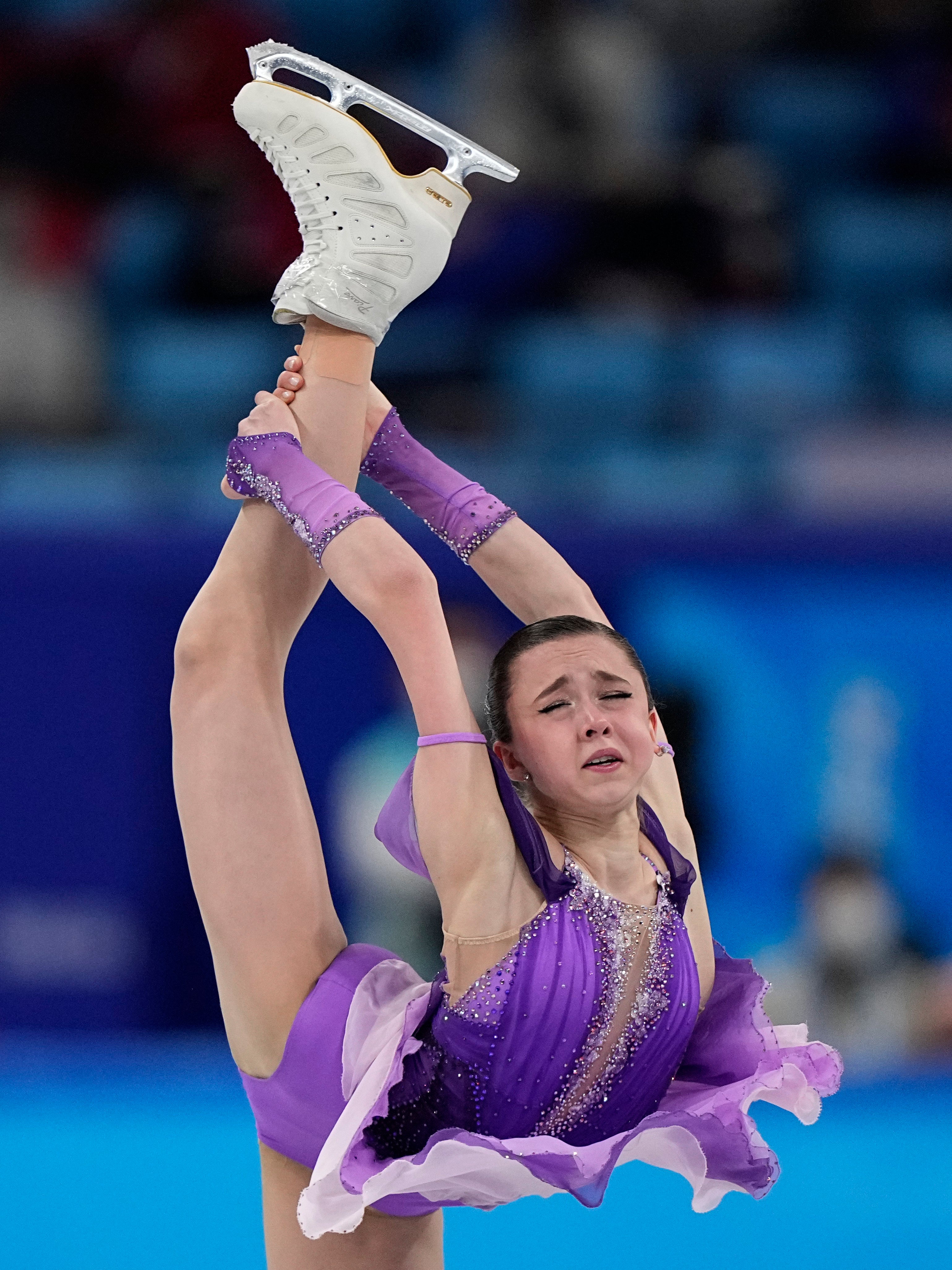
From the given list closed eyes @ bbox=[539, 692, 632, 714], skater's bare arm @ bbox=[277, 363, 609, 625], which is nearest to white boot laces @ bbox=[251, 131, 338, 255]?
skater's bare arm @ bbox=[277, 363, 609, 625]

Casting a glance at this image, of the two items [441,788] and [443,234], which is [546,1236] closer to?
[441,788]

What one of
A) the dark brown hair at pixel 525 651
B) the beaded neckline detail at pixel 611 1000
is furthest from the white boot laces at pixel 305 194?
the beaded neckline detail at pixel 611 1000

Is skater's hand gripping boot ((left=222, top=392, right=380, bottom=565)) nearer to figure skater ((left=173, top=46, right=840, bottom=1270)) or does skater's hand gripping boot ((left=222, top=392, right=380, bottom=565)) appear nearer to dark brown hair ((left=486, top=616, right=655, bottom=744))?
figure skater ((left=173, top=46, right=840, bottom=1270))

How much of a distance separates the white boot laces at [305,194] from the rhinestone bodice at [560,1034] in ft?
3.27

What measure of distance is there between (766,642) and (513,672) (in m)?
2.57

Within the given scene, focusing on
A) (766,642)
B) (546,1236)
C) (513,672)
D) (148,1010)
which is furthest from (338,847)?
(513,672)

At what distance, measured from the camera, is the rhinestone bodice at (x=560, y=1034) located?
2.14 m

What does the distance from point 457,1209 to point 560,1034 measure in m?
1.50

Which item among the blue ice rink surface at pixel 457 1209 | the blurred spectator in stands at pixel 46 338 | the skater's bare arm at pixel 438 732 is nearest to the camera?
the skater's bare arm at pixel 438 732

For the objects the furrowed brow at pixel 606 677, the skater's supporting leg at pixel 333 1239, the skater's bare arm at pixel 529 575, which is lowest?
the skater's supporting leg at pixel 333 1239

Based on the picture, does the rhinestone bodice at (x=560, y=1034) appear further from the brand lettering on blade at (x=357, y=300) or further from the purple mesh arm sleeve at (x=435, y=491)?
the brand lettering on blade at (x=357, y=300)

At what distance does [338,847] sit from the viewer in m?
4.79

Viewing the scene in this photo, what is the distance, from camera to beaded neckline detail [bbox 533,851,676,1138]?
2.19 metres

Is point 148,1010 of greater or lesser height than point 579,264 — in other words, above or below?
below
